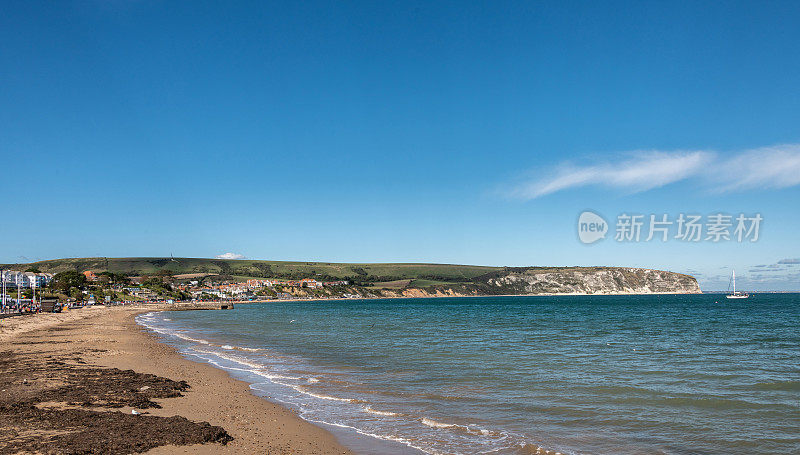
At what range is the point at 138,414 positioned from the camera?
444 inches

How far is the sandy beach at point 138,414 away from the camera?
30.1 feet

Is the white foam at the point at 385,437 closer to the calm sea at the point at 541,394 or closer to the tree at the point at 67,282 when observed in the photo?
the calm sea at the point at 541,394

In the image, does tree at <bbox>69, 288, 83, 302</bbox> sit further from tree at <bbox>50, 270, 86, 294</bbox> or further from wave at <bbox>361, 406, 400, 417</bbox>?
wave at <bbox>361, 406, 400, 417</bbox>

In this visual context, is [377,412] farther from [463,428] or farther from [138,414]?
[138,414]

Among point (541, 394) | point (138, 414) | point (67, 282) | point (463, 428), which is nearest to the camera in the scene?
point (138, 414)

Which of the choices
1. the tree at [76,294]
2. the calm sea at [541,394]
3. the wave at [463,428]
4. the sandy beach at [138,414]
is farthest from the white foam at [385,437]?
the tree at [76,294]

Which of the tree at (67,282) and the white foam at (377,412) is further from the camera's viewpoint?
the tree at (67,282)

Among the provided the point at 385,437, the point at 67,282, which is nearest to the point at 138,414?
the point at 385,437

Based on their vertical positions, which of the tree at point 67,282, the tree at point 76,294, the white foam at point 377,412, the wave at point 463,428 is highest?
the wave at point 463,428

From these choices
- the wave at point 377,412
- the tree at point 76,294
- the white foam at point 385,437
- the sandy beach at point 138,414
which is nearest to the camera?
the sandy beach at point 138,414

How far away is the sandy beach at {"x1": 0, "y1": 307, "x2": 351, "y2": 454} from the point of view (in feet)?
30.1

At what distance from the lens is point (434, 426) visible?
11867 mm

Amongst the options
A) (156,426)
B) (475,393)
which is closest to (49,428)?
(156,426)

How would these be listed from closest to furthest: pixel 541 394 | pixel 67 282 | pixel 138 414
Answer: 1. pixel 138 414
2. pixel 541 394
3. pixel 67 282
